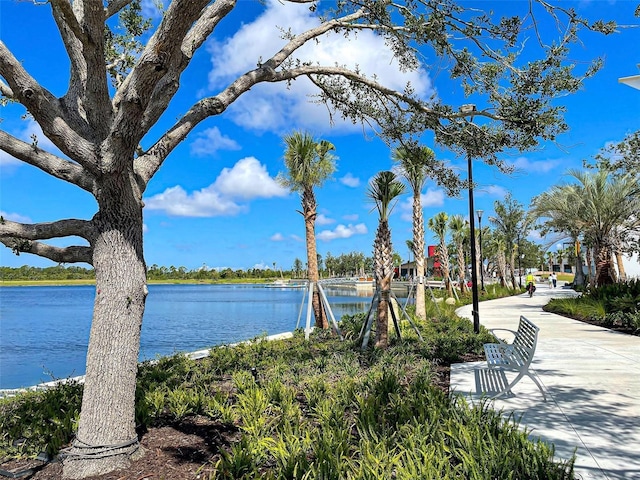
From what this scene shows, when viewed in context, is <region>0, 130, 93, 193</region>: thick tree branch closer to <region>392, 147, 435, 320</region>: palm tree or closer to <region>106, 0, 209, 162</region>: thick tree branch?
<region>106, 0, 209, 162</region>: thick tree branch

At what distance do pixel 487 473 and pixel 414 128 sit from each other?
5.26 m

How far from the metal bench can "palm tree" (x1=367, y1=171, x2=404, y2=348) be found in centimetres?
285

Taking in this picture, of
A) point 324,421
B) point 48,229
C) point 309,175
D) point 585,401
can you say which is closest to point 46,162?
point 48,229

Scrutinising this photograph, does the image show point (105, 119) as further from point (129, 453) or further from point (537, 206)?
point (537, 206)

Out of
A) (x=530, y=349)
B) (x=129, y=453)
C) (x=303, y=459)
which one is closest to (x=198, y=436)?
(x=129, y=453)

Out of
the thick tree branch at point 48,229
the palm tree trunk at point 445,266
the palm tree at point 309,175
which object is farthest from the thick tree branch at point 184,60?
the palm tree trunk at point 445,266

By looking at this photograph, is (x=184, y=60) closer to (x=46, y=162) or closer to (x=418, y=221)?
Result: (x=46, y=162)

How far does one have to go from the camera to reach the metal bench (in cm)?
549

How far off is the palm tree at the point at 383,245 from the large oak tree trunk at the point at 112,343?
20.2 ft

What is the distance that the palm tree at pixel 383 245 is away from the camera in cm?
966

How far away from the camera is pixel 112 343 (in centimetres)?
407

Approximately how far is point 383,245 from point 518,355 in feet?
14.5

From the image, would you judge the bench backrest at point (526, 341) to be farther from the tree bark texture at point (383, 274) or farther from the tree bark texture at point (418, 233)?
the tree bark texture at point (418, 233)

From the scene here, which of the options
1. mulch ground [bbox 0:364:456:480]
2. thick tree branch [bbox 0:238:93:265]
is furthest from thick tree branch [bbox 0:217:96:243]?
mulch ground [bbox 0:364:456:480]
